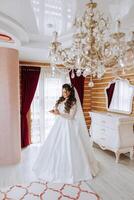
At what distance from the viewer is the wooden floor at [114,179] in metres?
2.62

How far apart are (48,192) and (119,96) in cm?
270

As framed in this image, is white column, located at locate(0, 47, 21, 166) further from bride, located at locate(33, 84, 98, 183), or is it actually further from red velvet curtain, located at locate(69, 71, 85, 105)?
red velvet curtain, located at locate(69, 71, 85, 105)

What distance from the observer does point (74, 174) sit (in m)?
3.03

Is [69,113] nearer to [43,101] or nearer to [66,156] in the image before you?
[66,156]

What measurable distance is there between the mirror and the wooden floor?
3.68 ft

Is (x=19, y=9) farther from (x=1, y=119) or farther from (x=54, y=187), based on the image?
(x=54, y=187)

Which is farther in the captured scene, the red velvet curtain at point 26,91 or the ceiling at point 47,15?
the red velvet curtain at point 26,91

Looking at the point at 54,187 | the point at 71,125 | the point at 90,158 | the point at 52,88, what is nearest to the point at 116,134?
the point at 90,158

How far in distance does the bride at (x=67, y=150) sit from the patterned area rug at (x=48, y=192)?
0.15m

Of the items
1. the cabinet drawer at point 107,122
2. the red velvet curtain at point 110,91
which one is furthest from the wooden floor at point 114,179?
the red velvet curtain at point 110,91

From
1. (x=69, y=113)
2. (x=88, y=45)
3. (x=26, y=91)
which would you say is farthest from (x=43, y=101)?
(x=88, y=45)

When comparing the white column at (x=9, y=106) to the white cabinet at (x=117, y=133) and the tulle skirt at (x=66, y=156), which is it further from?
the white cabinet at (x=117, y=133)

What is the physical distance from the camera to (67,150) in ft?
10.4

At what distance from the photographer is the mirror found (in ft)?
13.2
